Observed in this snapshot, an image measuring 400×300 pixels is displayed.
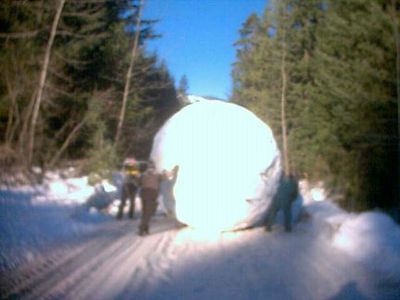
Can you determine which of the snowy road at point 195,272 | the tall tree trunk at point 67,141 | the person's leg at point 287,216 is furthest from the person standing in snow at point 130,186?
the tall tree trunk at point 67,141

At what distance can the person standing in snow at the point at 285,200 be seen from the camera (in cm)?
747

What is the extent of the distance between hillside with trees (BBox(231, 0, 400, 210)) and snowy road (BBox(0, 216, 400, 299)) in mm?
7440

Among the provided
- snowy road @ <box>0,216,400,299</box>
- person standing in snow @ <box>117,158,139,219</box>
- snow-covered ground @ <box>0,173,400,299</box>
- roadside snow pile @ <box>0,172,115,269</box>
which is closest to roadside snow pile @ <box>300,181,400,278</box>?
snow-covered ground @ <box>0,173,400,299</box>

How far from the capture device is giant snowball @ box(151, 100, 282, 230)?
648cm

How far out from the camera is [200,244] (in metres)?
6.07

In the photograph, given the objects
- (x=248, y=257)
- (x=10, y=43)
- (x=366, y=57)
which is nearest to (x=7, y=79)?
(x=10, y=43)

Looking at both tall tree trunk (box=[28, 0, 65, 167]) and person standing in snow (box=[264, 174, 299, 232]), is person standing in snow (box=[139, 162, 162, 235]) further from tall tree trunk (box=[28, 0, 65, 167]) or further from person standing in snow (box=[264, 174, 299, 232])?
tall tree trunk (box=[28, 0, 65, 167])

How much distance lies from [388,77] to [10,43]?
47.2 feet

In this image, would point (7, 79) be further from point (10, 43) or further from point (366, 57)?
point (366, 57)

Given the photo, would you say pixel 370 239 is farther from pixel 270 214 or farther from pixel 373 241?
pixel 270 214

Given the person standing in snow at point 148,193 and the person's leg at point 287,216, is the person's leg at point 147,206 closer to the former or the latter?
the person standing in snow at point 148,193

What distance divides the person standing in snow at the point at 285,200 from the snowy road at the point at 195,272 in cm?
97

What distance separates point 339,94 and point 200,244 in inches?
404

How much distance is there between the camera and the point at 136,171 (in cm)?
912
